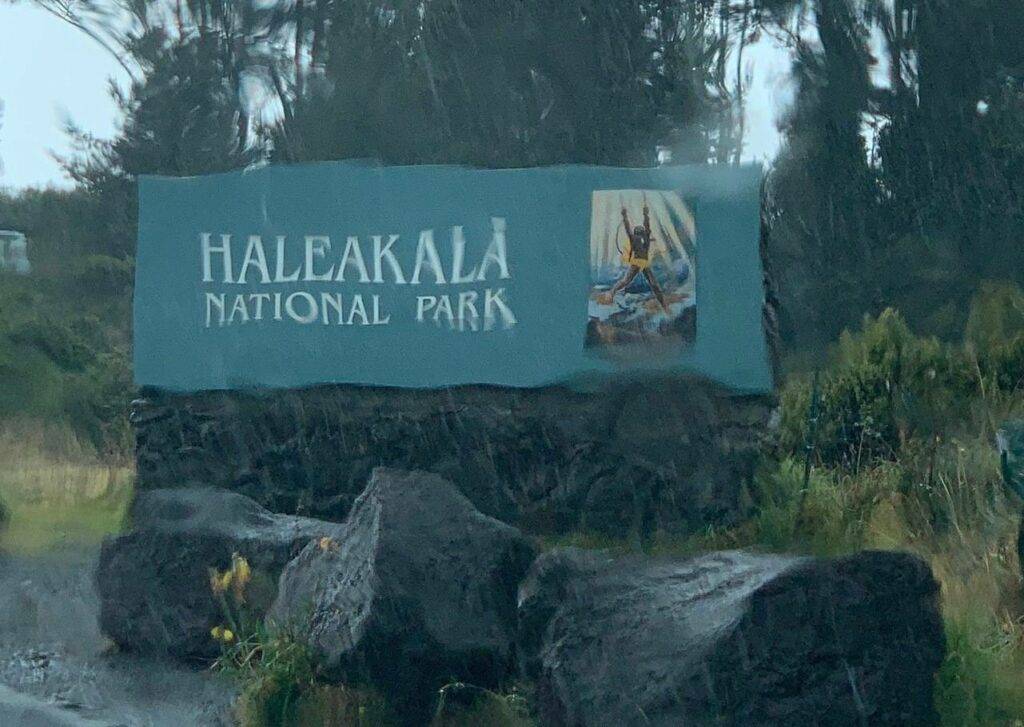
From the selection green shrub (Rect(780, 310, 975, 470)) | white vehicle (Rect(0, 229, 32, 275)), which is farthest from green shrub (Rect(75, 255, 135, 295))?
green shrub (Rect(780, 310, 975, 470))

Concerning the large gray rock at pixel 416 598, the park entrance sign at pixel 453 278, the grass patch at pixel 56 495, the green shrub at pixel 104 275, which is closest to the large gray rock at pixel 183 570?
the large gray rock at pixel 416 598

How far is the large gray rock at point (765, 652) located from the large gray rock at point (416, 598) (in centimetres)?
55

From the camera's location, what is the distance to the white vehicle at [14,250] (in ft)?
129

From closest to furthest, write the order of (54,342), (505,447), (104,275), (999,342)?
(505,447), (999,342), (54,342), (104,275)

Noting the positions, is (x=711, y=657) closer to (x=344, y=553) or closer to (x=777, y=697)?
(x=777, y=697)

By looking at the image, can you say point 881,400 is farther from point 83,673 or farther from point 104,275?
point 104,275

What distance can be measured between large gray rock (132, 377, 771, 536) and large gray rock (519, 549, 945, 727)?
4.47m

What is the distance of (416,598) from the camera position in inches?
241

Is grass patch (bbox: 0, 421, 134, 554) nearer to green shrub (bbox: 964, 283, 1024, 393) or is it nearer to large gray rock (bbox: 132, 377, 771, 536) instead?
large gray rock (bbox: 132, 377, 771, 536)

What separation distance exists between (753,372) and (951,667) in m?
4.38

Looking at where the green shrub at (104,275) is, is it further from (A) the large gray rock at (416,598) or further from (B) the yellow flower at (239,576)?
(A) the large gray rock at (416,598)

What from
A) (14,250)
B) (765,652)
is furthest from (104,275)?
(765,652)

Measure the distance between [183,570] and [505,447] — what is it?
2.91m

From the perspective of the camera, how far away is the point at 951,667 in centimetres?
592
